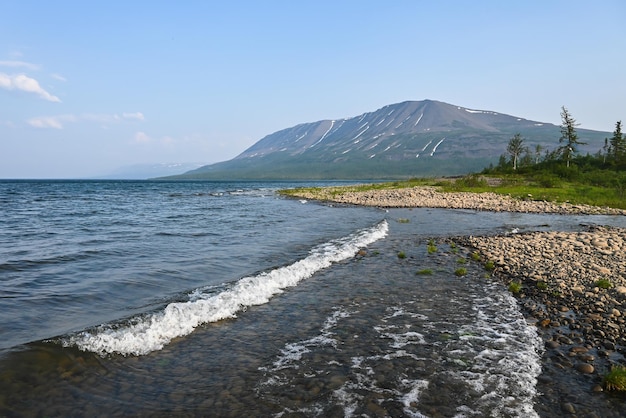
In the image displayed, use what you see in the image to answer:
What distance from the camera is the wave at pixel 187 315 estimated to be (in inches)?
338

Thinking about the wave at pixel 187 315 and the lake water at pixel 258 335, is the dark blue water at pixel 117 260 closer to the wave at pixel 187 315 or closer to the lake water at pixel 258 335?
the lake water at pixel 258 335

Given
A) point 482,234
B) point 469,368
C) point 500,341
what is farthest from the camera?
point 482,234

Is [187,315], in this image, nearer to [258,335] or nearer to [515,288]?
[258,335]

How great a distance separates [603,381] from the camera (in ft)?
22.7

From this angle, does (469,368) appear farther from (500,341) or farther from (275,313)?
(275,313)

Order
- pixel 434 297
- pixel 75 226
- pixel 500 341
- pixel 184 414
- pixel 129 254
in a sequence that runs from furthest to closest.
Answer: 1. pixel 75 226
2. pixel 129 254
3. pixel 434 297
4. pixel 500 341
5. pixel 184 414

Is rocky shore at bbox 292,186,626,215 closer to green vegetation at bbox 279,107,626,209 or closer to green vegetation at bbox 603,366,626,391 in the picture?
green vegetation at bbox 279,107,626,209

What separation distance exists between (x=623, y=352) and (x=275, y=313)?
8.31 metres

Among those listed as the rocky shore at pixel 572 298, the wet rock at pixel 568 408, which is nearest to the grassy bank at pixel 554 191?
the rocky shore at pixel 572 298

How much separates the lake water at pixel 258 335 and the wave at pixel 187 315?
49 millimetres

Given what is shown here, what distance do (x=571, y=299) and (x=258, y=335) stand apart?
30.2ft

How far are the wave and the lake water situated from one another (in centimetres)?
5

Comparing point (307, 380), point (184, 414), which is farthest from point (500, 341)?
point (184, 414)

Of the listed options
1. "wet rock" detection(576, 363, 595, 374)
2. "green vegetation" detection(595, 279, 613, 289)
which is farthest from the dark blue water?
"green vegetation" detection(595, 279, 613, 289)
